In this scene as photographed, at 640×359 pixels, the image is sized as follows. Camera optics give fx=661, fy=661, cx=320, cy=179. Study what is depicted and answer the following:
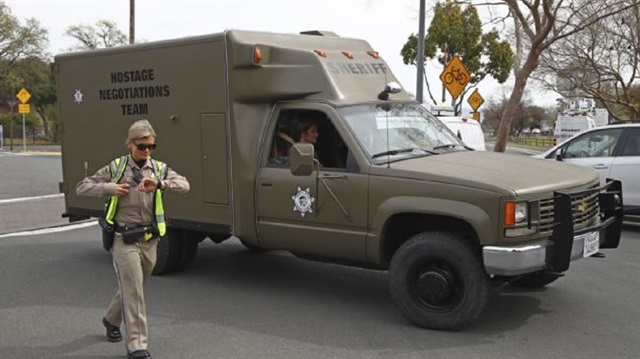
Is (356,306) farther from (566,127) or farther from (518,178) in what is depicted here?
(566,127)

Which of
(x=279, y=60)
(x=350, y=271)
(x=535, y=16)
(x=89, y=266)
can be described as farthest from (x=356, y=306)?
(x=535, y=16)

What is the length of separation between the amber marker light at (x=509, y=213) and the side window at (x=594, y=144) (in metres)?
6.37

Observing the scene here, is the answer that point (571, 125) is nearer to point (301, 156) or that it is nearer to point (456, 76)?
point (456, 76)

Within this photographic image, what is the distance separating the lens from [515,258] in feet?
16.6

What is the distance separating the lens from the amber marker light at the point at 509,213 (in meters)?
5.07

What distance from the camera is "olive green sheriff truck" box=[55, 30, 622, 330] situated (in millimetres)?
5293

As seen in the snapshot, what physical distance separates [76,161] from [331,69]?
3.73 metres

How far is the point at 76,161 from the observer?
26.9ft

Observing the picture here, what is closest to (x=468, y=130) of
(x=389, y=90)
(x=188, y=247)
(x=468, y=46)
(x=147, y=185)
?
(x=389, y=90)

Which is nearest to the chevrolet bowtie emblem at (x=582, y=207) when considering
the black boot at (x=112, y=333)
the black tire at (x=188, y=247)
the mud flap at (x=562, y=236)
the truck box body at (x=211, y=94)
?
the mud flap at (x=562, y=236)

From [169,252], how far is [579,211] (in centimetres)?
433

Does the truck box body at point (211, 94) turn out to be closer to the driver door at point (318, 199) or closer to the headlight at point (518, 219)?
the driver door at point (318, 199)

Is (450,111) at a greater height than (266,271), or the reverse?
(450,111)

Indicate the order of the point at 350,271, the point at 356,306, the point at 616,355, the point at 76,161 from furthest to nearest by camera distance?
the point at 76,161, the point at 350,271, the point at 356,306, the point at 616,355
